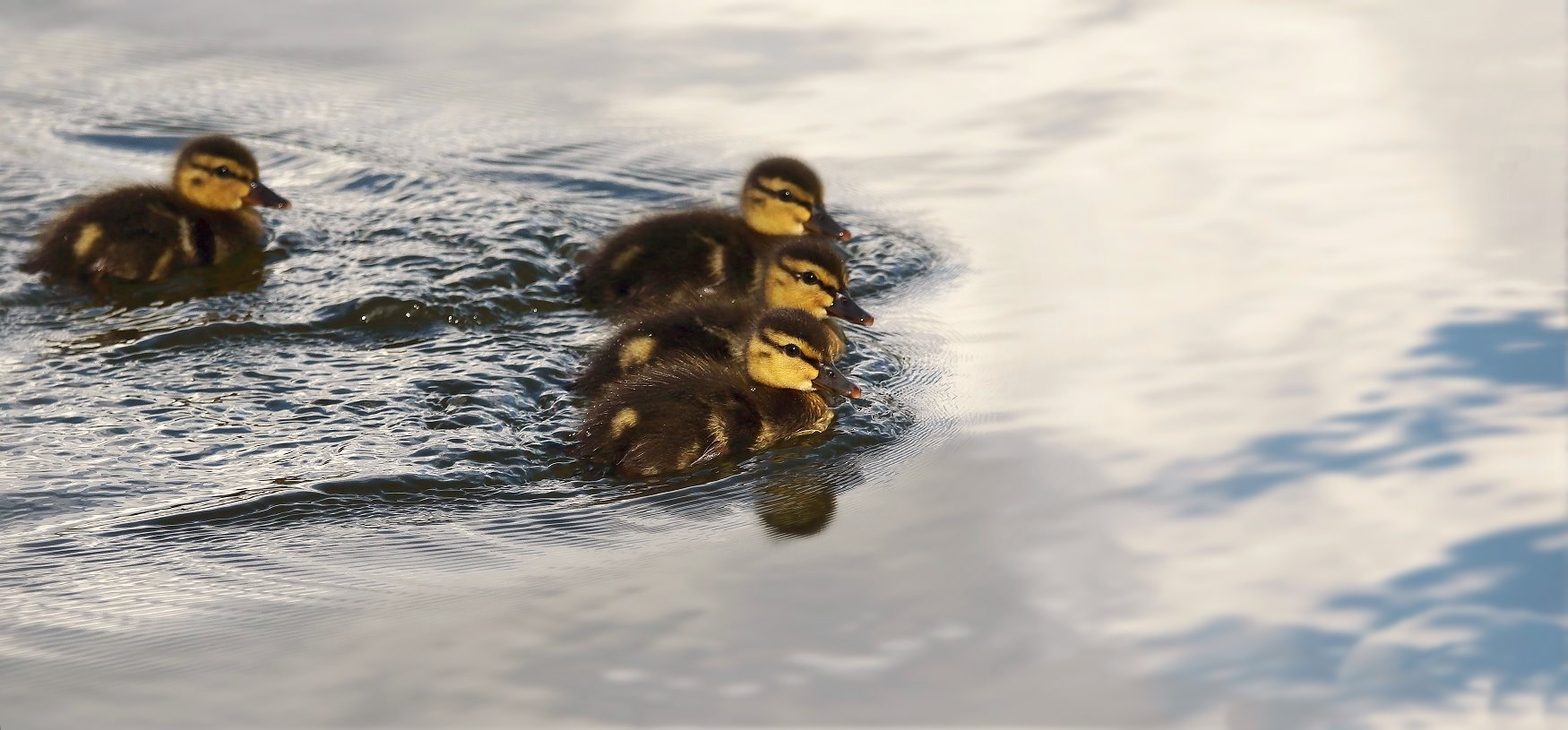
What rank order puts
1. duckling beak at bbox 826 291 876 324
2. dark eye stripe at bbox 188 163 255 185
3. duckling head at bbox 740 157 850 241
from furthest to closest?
dark eye stripe at bbox 188 163 255 185
duckling head at bbox 740 157 850 241
duckling beak at bbox 826 291 876 324

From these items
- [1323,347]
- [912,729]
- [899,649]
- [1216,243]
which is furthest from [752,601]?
[1216,243]

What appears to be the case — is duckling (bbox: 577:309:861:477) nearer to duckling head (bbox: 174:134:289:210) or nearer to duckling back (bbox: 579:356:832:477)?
duckling back (bbox: 579:356:832:477)

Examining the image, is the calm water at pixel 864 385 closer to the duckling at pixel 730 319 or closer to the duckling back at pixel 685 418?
the duckling back at pixel 685 418

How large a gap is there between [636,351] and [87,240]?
1.78 meters

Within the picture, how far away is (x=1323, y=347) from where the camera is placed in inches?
167

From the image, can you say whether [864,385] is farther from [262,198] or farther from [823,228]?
[262,198]

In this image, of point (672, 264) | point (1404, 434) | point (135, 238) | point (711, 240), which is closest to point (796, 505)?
point (1404, 434)

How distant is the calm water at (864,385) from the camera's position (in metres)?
2.97

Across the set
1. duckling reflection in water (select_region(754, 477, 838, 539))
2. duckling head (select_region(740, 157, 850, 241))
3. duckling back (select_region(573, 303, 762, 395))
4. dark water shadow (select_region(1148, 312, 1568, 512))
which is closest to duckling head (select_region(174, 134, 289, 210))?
duckling head (select_region(740, 157, 850, 241))

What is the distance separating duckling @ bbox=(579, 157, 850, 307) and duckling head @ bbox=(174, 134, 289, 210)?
116 centimetres

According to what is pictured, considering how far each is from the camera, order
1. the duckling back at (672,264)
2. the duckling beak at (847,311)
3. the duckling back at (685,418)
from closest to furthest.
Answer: the duckling back at (685,418) < the duckling beak at (847,311) < the duckling back at (672,264)

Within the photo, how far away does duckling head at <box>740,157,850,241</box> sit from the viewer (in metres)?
5.37

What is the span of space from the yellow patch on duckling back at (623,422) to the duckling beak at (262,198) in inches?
82.3

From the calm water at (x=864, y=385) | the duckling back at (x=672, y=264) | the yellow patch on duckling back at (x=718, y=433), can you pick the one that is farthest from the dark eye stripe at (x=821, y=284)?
the yellow patch on duckling back at (x=718, y=433)
